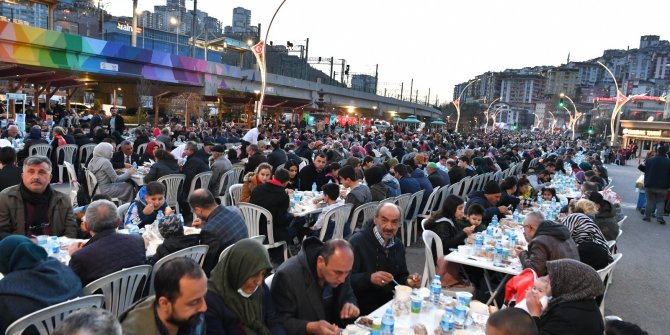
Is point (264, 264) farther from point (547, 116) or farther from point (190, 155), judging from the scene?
point (547, 116)

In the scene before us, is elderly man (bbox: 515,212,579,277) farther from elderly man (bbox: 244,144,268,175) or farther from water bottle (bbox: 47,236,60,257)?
elderly man (bbox: 244,144,268,175)

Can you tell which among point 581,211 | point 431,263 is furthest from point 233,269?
point 581,211

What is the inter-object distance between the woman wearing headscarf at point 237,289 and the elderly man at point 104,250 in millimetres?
1134

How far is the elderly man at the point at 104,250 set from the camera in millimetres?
3506

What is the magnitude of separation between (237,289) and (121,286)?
3.88 feet

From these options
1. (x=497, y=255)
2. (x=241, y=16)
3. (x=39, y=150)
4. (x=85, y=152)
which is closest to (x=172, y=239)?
(x=497, y=255)

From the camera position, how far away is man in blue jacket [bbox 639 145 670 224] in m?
11.4

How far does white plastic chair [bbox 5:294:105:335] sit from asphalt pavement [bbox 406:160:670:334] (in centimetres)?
513

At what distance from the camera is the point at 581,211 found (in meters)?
6.04

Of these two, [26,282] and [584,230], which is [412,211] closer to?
[584,230]

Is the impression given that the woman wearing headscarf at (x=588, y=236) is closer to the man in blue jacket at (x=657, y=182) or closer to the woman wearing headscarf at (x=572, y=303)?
the woman wearing headscarf at (x=572, y=303)

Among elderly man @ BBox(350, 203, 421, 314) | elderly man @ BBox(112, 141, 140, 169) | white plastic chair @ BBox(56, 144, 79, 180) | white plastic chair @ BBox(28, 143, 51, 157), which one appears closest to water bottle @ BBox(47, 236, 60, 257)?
elderly man @ BBox(350, 203, 421, 314)

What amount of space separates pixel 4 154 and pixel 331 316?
207 inches

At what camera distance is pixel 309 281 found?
132 inches
